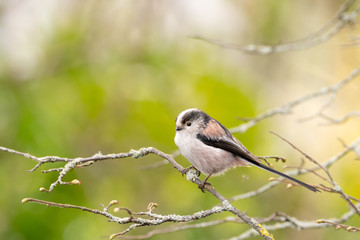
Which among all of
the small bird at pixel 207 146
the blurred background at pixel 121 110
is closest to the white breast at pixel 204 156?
the small bird at pixel 207 146

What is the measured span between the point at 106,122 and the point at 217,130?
2.13m

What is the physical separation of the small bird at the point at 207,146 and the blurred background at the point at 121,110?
58.0 inches

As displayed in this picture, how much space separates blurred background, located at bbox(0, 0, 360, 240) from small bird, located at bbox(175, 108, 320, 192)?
4.83 feet

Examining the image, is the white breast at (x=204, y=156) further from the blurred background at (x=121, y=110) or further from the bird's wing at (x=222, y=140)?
the blurred background at (x=121, y=110)

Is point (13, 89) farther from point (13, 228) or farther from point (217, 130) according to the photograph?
point (217, 130)

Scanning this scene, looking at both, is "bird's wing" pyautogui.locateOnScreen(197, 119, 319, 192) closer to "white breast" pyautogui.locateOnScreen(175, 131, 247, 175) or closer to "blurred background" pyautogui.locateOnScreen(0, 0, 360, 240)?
"white breast" pyautogui.locateOnScreen(175, 131, 247, 175)

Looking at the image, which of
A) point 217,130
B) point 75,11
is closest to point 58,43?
point 75,11

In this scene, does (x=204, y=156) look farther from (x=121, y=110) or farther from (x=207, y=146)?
(x=121, y=110)

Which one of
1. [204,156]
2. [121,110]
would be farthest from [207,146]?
[121,110]

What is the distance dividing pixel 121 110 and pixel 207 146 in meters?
2.26

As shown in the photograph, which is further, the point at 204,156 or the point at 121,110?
the point at 121,110

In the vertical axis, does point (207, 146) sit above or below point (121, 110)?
below

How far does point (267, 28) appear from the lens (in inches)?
289

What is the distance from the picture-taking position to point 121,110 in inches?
216
